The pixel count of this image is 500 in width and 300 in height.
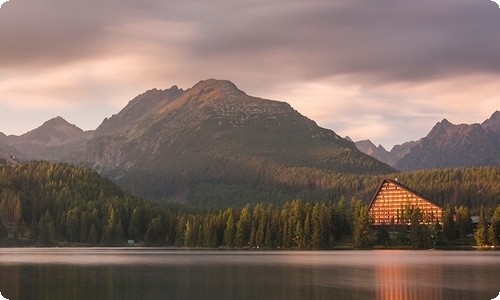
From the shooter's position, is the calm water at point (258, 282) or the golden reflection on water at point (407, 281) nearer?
the golden reflection on water at point (407, 281)

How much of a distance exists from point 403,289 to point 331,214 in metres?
114

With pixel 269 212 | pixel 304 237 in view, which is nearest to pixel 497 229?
pixel 304 237


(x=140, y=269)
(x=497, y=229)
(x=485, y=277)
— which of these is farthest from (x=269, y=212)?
(x=485, y=277)

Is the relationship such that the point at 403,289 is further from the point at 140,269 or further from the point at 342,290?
the point at 140,269

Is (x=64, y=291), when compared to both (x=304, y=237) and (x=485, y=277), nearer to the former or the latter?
(x=485, y=277)

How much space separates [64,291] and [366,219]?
118 meters

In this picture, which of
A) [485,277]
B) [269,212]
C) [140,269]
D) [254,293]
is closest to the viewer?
[254,293]

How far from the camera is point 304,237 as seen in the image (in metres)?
184

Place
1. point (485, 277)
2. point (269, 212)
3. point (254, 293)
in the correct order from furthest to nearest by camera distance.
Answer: point (269, 212) < point (485, 277) < point (254, 293)

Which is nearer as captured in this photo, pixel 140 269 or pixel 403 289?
pixel 403 289

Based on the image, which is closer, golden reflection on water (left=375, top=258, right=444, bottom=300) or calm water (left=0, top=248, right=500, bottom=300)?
golden reflection on water (left=375, top=258, right=444, bottom=300)

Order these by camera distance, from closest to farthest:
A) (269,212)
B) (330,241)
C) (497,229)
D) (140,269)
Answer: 1. (140,269)
2. (497,229)
3. (330,241)
4. (269,212)

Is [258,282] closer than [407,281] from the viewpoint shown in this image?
Yes

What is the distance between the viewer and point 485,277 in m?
83.1
